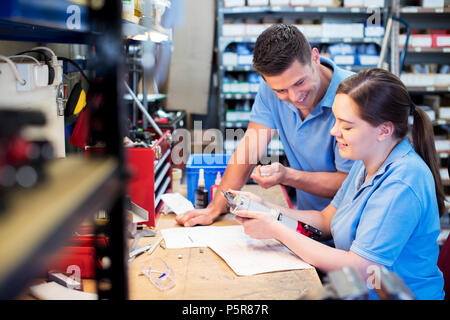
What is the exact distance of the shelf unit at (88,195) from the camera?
39 centimetres

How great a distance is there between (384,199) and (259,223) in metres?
0.44

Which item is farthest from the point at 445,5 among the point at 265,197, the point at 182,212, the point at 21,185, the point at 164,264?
the point at 21,185

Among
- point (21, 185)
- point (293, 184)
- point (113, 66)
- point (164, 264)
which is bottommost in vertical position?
point (164, 264)

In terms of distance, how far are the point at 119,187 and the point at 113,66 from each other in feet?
0.60

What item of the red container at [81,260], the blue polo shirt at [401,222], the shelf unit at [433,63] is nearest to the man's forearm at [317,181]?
the blue polo shirt at [401,222]

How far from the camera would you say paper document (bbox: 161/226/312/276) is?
1499 millimetres

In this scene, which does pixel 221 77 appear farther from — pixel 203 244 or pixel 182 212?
pixel 203 244

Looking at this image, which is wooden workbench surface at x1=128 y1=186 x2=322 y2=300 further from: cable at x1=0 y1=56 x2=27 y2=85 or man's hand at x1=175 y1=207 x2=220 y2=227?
cable at x1=0 y1=56 x2=27 y2=85

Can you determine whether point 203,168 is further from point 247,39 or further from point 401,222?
point 247,39

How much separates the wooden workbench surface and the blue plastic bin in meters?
0.65

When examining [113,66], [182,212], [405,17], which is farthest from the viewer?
[405,17]

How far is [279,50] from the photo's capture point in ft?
5.76

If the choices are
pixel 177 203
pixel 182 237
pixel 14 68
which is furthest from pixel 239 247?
pixel 14 68
